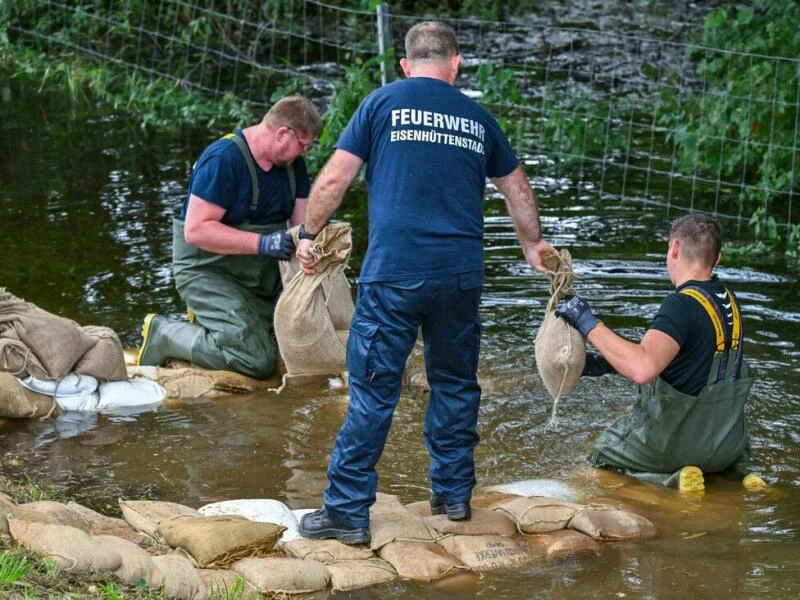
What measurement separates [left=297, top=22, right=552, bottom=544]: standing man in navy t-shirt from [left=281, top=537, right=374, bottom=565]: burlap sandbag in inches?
1.7

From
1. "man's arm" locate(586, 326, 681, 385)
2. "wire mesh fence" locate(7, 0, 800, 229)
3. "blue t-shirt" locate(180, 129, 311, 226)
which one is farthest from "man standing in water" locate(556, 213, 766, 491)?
"wire mesh fence" locate(7, 0, 800, 229)

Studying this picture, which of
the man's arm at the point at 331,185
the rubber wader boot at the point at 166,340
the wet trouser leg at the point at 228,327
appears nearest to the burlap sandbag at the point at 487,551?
the man's arm at the point at 331,185

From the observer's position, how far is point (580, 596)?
4.61 meters

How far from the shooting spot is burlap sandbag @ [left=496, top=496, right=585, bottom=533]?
5.10 meters

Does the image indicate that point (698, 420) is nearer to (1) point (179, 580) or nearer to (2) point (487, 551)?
(2) point (487, 551)

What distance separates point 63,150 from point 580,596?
8481 mm

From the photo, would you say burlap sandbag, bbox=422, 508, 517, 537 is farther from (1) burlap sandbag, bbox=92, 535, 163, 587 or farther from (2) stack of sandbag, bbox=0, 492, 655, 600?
(1) burlap sandbag, bbox=92, 535, 163, 587

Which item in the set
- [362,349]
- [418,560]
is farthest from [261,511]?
[362,349]

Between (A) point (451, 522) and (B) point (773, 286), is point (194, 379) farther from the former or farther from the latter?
(B) point (773, 286)

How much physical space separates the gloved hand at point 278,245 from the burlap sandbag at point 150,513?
1.98 metres

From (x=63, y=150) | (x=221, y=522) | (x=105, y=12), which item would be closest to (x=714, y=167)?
(x=63, y=150)

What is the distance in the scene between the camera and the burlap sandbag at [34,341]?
6406mm

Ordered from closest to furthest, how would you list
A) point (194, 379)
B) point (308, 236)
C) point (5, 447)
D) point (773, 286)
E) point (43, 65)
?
point (308, 236)
point (5, 447)
point (194, 379)
point (773, 286)
point (43, 65)

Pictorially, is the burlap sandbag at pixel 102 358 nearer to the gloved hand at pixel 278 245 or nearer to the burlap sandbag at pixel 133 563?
the gloved hand at pixel 278 245
